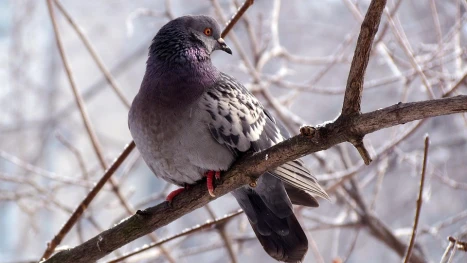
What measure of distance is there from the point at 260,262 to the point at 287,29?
3.90 metres

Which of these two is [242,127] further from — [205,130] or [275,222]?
[275,222]

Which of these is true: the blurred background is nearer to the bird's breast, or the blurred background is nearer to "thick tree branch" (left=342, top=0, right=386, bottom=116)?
the bird's breast

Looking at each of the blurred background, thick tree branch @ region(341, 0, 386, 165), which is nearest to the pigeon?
thick tree branch @ region(341, 0, 386, 165)

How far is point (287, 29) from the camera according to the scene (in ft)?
32.7

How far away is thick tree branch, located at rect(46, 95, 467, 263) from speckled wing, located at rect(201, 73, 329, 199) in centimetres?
25

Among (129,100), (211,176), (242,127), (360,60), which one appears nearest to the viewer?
(360,60)

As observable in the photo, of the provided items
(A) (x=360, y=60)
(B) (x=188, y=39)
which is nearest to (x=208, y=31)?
(B) (x=188, y=39)

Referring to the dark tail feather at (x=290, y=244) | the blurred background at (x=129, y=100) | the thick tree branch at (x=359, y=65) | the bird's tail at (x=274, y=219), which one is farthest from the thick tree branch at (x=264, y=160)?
the blurred background at (x=129, y=100)

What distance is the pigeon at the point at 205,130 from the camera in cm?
253

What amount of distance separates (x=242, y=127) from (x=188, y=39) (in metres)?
0.58

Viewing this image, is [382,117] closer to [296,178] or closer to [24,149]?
[296,178]

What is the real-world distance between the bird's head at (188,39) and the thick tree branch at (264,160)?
0.67 meters

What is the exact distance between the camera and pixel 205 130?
254 cm

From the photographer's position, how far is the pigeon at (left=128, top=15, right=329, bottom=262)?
2533 millimetres
